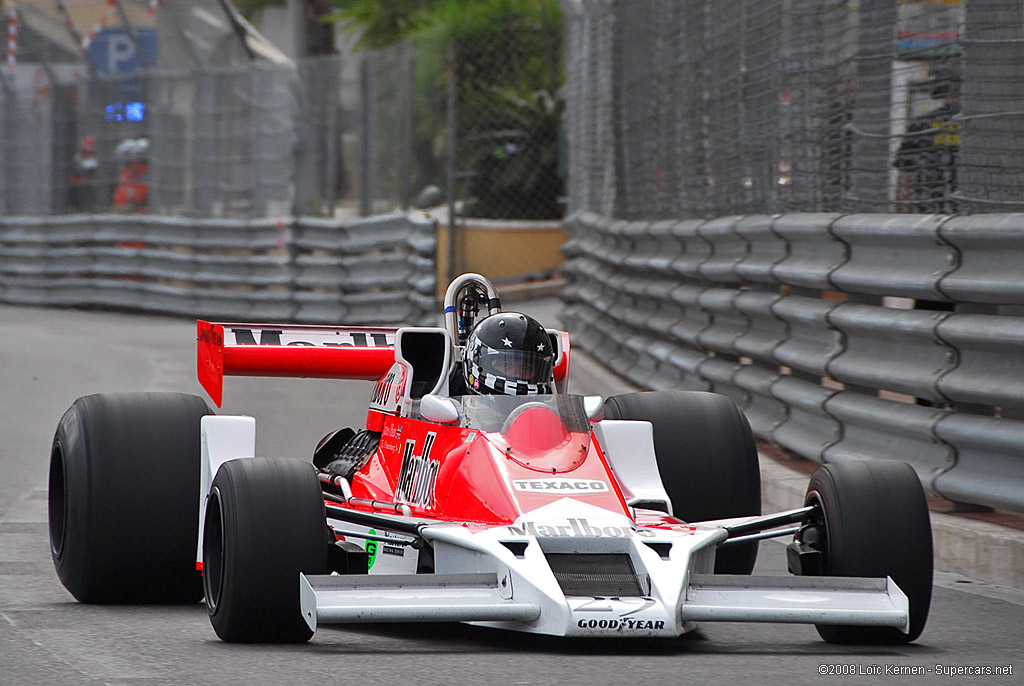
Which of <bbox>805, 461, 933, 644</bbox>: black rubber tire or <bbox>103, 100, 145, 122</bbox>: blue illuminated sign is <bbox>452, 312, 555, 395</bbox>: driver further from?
<bbox>103, 100, 145, 122</bbox>: blue illuminated sign

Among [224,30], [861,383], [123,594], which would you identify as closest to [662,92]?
[861,383]

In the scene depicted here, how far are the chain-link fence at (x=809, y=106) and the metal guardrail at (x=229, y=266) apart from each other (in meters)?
4.88

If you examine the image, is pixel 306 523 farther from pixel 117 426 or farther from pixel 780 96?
pixel 780 96

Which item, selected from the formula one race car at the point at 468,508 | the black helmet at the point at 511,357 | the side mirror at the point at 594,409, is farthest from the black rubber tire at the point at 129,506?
the side mirror at the point at 594,409

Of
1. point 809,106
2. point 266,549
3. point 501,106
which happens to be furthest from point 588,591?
point 501,106

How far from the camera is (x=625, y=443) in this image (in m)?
6.34

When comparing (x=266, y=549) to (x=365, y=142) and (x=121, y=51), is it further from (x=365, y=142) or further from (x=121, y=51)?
(x=121, y=51)

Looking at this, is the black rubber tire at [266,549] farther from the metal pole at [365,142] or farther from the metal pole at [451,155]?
the metal pole at [365,142]

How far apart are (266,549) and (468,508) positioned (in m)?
0.81

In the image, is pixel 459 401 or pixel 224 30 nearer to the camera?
pixel 459 401

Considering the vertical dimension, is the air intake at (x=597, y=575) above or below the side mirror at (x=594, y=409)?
below

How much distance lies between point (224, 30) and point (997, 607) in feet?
62.0

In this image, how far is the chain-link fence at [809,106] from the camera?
6.82 meters

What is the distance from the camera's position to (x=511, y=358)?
19.6 feet
